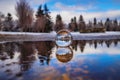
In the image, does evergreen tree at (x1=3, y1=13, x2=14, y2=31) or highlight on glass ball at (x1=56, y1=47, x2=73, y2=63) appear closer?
highlight on glass ball at (x1=56, y1=47, x2=73, y2=63)

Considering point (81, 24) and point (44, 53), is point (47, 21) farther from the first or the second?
point (44, 53)

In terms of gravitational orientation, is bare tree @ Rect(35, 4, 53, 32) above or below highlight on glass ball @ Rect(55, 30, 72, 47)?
above

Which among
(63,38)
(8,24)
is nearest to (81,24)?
(8,24)

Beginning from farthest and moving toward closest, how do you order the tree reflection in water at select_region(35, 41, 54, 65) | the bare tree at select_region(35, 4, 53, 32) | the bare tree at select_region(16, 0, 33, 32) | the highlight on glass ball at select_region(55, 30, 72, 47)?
the bare tree at select_region(35, 4, 53, 32) < the bare tree at select_region(16, 0, 33, 32) < the highlight on glass ball at select_region(55, 30, 72, 47) < the tree reflection in water at select_region(35, 41, 54, 65)

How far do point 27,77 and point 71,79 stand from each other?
1.25 meters

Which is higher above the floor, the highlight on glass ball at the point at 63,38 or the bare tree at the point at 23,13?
the bare tree at the point at 23,13

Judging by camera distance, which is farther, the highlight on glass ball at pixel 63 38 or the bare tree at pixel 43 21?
the bare tree at pixel 43 21

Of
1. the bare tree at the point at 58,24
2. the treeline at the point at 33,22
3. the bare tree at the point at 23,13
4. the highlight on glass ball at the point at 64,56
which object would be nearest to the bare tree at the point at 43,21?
the treeline at the point at 33,22

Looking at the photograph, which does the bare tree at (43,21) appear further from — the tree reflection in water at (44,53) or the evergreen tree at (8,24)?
the tree reflection in water at (44,53)

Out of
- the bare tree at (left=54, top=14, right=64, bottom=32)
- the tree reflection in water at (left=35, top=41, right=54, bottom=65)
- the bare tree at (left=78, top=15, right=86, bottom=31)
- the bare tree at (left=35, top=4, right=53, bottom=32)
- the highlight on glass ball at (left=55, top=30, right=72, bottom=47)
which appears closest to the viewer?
the tree reflection in water at (left=35, top=41, right=54, bottom=65)

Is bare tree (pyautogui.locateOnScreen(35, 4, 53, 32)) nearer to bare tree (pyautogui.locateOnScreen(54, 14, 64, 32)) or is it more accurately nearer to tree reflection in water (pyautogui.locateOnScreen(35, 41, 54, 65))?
bare tree (pyautogui.locateOnScreen(54, 14, 64, 32))

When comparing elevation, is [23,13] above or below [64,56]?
above

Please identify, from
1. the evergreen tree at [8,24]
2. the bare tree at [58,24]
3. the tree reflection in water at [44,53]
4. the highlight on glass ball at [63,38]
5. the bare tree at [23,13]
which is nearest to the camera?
the tree reflection in water at [44,53]

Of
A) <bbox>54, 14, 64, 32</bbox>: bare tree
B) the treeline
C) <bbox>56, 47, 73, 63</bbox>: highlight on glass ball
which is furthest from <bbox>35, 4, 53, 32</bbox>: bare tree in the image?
<bbox>56, 47, 73, 63</bbox>: highlight on glass ball
